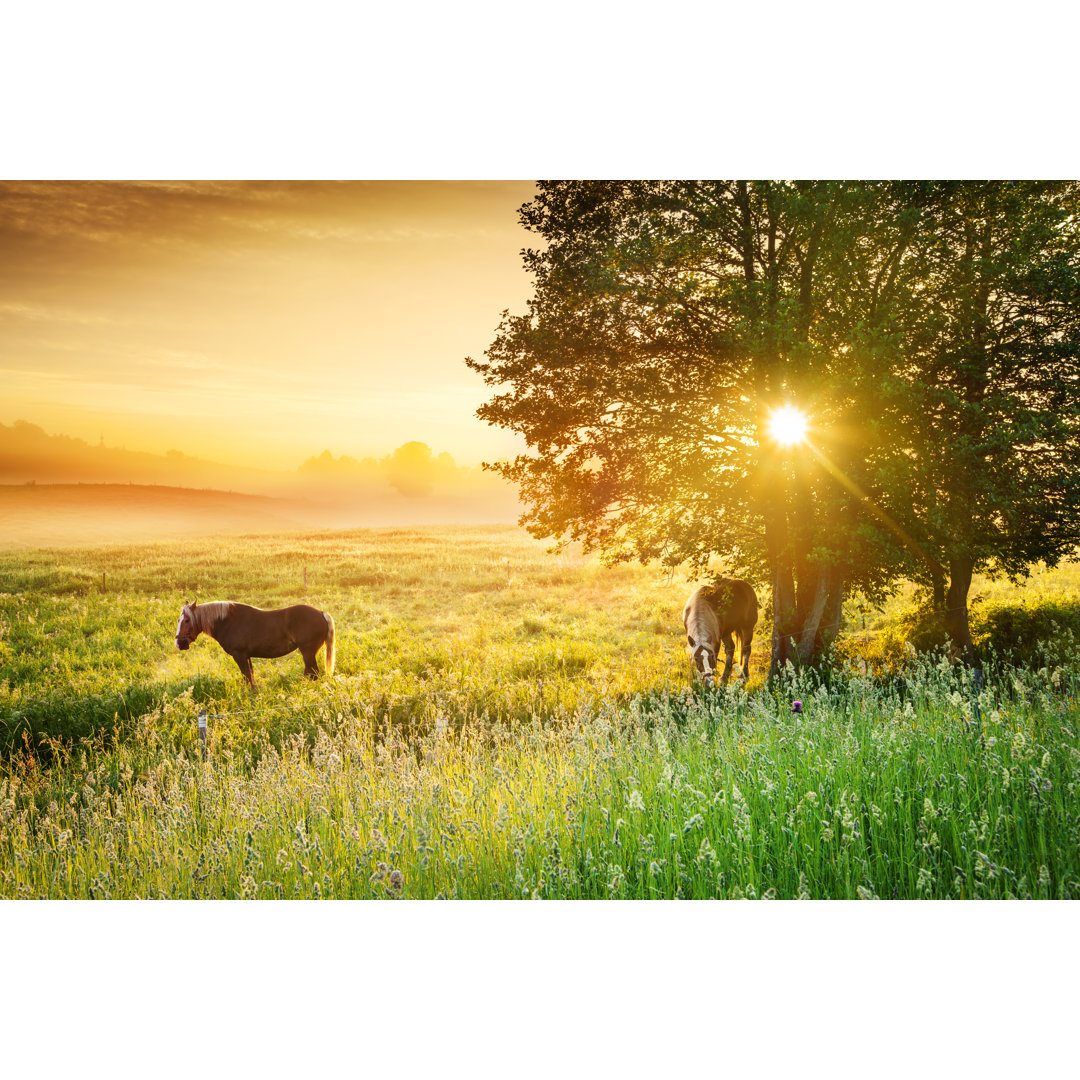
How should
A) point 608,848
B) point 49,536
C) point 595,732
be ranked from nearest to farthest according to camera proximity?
point 608,848
point 595,732
point 49,536

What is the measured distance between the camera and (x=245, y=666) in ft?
25.5

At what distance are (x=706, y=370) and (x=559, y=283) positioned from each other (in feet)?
7.25

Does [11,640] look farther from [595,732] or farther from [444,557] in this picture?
[595,732]

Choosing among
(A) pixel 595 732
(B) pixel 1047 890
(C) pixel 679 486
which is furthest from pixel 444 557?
(B) pixel 1047 890

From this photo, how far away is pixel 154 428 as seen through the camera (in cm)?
733

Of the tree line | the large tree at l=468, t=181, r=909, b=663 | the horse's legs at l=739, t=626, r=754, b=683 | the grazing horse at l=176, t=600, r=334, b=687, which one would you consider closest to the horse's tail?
the grazing horse at l=176, t=600, r=334, b=687

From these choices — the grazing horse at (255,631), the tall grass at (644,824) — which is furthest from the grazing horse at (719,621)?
the grazing horse at (255,631)

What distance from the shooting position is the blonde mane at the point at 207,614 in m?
7.86

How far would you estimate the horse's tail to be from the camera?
8.00 m

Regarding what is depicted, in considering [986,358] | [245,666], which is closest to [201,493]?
[245,666]

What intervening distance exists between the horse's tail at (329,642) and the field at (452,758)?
113 millimetres

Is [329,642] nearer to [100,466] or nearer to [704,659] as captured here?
[100,466]

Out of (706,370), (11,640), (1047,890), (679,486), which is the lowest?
(1047,890)

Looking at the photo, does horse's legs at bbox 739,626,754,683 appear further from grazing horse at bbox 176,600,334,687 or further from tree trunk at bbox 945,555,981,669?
grazing horse at bbox 176,600,334,687
